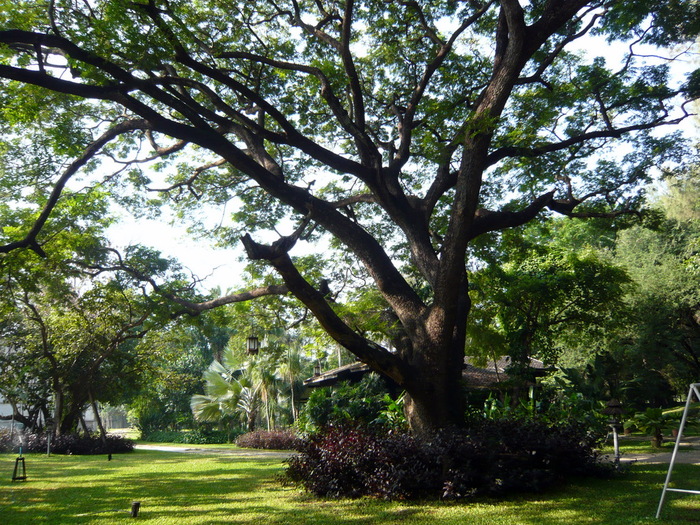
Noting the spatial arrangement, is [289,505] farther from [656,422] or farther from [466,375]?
[466,375]

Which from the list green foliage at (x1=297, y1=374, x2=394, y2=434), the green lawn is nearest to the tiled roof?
green foliage at (x1=297, y1=374, x2=394, y2=434)

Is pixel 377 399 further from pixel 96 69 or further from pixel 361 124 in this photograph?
pixel 96 69

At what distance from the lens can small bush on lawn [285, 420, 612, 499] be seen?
25.0 feet

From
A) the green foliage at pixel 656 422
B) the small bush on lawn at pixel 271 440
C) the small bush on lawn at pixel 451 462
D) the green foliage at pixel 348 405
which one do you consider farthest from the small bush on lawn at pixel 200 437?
the small bush on lawn at pixel 451 462

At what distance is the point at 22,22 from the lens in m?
7.62

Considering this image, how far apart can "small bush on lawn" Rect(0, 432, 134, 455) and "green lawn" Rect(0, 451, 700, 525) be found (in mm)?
9856

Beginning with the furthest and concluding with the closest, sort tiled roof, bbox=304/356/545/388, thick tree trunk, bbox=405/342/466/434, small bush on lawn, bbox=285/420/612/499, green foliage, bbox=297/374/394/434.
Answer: tiled roof, bbox=304/356/545/388, green foliage, bbox=297/374/394/434, thick tree trunk, bbox=405/342/466/434, small bush on lawn, bbox=285/420/612/499

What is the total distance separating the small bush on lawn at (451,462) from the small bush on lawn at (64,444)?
1472 cm

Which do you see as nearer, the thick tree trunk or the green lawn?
the green lawn

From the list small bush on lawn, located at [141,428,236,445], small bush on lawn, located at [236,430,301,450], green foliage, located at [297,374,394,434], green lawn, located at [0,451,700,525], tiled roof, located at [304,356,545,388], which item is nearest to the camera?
green lawn, located at [0,451,700,525]

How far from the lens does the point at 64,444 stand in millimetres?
20422

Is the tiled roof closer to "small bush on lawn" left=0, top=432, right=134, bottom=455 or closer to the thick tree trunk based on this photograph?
"small bush on lawn" left=0, top=432, right=134, bottom=455

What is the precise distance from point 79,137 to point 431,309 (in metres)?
6.76

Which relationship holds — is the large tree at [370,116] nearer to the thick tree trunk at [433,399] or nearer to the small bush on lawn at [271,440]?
the thick tree trunk at [433,399]
